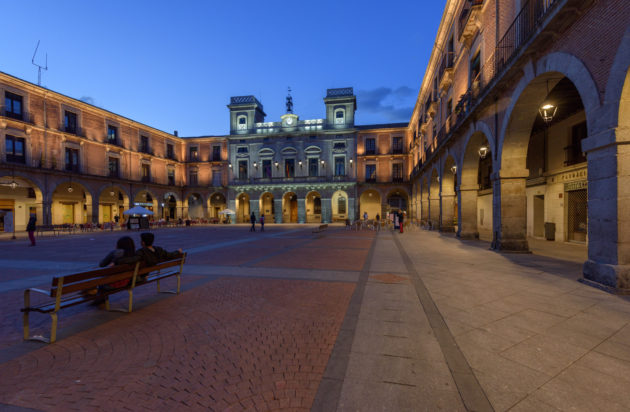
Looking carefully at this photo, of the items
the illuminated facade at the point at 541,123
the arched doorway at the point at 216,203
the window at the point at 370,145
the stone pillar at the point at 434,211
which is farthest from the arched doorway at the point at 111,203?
the illuminated facade at the point at 541,123

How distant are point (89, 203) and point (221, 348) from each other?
32052 mm

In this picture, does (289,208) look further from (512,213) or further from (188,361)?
(188,361)

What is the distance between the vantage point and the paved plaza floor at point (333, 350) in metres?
2.22

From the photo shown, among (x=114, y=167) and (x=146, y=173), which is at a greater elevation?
(x=114, y=167)

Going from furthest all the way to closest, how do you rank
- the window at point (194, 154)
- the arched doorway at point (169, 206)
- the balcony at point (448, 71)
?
the window at point (194, 154)
the arched doorway at point (169, 206)
the balcony at point (448, 71)

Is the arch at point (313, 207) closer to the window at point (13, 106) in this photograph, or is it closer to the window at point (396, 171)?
the window at point (396, 171)

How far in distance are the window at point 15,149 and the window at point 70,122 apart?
12.8 ft

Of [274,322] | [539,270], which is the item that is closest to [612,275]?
[539,270]

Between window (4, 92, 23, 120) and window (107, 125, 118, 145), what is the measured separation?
24.7 ft

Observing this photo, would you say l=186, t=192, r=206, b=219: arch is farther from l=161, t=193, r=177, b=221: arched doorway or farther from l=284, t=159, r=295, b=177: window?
l=284, t=159, r=295, b=177: window

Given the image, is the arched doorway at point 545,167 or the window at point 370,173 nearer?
the arched doorway at point 545,167

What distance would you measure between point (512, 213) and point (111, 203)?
36469mm

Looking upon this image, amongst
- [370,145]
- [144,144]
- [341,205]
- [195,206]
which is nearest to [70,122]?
[144,144]

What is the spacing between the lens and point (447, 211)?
55.6 feet
